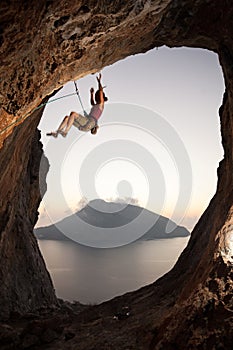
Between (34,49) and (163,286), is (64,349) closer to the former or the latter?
(163,286)

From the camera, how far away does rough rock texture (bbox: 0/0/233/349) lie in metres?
4.43

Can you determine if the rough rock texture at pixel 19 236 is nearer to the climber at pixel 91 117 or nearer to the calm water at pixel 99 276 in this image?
the climber at pixel 91 117

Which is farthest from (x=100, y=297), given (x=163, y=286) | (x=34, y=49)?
(x=34, y=49)

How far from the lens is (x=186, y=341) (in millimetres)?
4691

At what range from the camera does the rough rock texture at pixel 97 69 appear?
14.5 ft

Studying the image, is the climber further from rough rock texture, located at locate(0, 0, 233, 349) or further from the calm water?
the calm water

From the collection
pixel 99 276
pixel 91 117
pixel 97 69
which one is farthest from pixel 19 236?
pixel 99 276

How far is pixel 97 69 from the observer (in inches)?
307

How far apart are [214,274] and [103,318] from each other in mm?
3750

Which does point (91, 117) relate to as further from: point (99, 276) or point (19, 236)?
point (99, 276)

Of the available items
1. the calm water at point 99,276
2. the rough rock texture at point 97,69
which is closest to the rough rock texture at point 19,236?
the rough rock texture at point 97,69

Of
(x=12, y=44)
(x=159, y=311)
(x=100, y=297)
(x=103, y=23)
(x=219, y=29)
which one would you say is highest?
(x=219, y=29)

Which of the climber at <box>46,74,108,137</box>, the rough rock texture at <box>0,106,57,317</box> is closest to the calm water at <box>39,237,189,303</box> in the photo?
the rough rock texture at <box>0,106,57,317</box>

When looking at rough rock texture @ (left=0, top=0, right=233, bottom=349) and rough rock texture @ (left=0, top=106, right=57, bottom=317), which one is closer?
rough rock texture @ (left=0, top=0, right=233, bottom=349)
